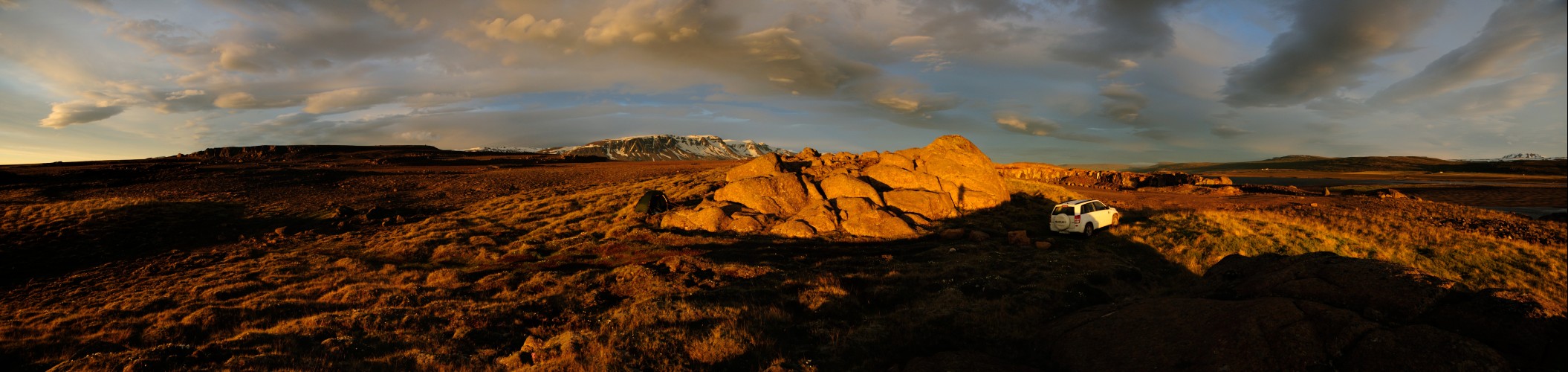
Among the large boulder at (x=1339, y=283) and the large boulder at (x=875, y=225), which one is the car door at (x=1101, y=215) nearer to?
the large boulder at (x=875, y=225)

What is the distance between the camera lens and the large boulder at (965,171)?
33.7 metres

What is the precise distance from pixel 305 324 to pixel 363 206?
32.3m

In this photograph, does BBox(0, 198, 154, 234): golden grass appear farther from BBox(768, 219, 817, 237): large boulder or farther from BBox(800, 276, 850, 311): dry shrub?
BBox(800, 276, 850, 311): dry shrub

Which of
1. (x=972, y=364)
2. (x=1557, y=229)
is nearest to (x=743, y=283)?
(x=972, y=364)

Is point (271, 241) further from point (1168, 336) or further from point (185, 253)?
point (1168, 336)

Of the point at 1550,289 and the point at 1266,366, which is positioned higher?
the point at 1266,366

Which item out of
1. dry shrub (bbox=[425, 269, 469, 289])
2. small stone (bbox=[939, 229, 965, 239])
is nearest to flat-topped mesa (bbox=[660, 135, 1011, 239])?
small stone (bbox=[939, 229, 965, 239])

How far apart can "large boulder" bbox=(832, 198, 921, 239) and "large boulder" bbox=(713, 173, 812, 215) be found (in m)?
4.26

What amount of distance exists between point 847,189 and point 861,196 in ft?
4.19

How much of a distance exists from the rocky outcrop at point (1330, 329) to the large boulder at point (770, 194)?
890 inches

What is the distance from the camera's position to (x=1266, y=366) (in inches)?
231

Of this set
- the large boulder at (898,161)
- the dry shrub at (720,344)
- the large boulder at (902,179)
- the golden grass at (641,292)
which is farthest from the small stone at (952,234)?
the dry shrub at (720,344)

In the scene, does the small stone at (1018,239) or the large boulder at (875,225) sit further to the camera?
the large boulder at (875,225)

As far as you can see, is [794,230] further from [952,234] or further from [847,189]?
[952,234]
